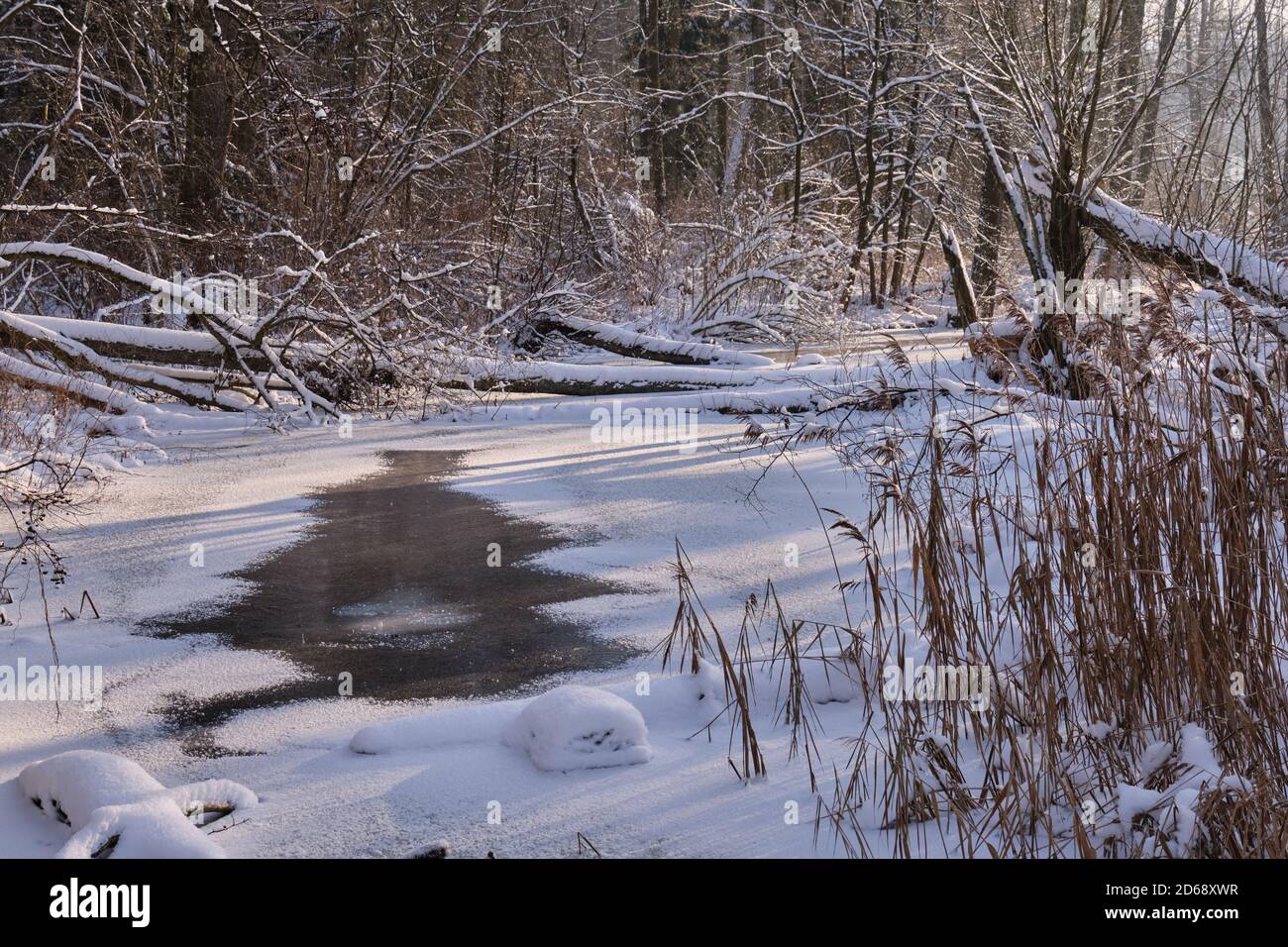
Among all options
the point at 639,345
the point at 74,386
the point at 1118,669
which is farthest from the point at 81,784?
the point at 639,345

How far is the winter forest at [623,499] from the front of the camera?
127 inches

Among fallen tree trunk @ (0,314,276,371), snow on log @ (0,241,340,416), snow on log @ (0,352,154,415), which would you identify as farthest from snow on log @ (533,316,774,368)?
snow on log @ (0,352,154,415)

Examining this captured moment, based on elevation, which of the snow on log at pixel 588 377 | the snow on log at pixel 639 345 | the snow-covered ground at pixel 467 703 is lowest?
the snow-covered ground at pixel 467 703

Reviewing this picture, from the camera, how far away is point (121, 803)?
3104 millimetres

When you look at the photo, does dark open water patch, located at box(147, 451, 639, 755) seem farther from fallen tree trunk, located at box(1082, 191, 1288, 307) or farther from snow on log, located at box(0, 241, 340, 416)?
fallen tree trunk, located at box(1082, 191, 1288, 307)

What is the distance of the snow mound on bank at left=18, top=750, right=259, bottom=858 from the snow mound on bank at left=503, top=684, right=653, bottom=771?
0.82 m

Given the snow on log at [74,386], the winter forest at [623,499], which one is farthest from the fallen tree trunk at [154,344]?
the snow on log at [74,386]

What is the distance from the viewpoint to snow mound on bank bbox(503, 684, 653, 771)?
11.8 ft

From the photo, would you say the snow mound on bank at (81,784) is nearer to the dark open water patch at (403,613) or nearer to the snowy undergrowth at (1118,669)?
the dark open water patch at (403,613)

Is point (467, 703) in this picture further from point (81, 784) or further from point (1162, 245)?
point (1162, 245)

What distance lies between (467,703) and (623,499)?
10.8ft

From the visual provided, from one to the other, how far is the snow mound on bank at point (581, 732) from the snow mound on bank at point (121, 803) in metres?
0.82

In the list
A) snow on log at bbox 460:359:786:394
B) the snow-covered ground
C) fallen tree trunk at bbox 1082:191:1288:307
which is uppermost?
fallen tree trunk at bbox 1082:191:1288:307
